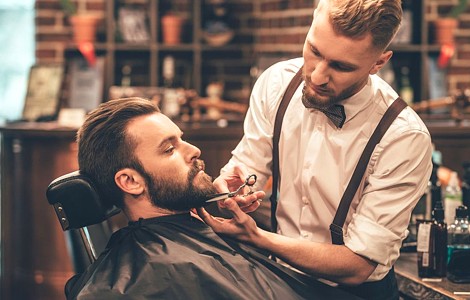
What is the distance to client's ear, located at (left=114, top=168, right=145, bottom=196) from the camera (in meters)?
2.11

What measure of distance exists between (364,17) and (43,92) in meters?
3.41

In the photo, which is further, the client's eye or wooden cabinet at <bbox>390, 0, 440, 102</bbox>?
wooden cabinet at <bbox>390, 0, 440, 102</bbox>

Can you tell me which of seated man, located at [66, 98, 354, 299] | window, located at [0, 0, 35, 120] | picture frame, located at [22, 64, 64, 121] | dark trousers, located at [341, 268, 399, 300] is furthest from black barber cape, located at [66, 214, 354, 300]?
window, located at [0, 0, 35, 120]

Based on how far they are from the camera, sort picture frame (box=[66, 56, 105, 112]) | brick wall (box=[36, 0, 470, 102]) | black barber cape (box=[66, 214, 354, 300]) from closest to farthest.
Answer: black barber cape (box=[66, 214, 354, 300]), picture frame (box=[66, 56, 105, 112]), brick wall (box=[36, 0, 470, 102])

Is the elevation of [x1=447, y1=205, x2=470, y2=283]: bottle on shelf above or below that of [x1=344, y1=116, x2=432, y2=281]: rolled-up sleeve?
below

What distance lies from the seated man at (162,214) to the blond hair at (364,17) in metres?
0.48

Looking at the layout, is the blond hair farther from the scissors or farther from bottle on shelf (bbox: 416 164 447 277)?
bottle on shelf (bbox: 416 164 447 277)

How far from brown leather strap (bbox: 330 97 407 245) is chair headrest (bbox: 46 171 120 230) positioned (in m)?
0.62

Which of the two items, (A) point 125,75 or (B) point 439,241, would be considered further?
(A) point 125,75

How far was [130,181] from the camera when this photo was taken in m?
2.13

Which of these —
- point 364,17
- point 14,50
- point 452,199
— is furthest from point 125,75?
point 364,17

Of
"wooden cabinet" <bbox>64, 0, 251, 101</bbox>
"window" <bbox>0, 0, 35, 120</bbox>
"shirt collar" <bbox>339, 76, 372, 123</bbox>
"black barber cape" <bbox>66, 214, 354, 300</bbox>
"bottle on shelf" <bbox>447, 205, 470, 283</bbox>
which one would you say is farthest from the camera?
"window" <bbox>0, 0, 35, 120</bbox>

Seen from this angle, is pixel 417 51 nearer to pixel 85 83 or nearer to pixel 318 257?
pixel 85 83

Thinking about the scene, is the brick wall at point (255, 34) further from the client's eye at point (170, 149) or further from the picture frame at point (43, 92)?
the client's eye at point (170, 149)
